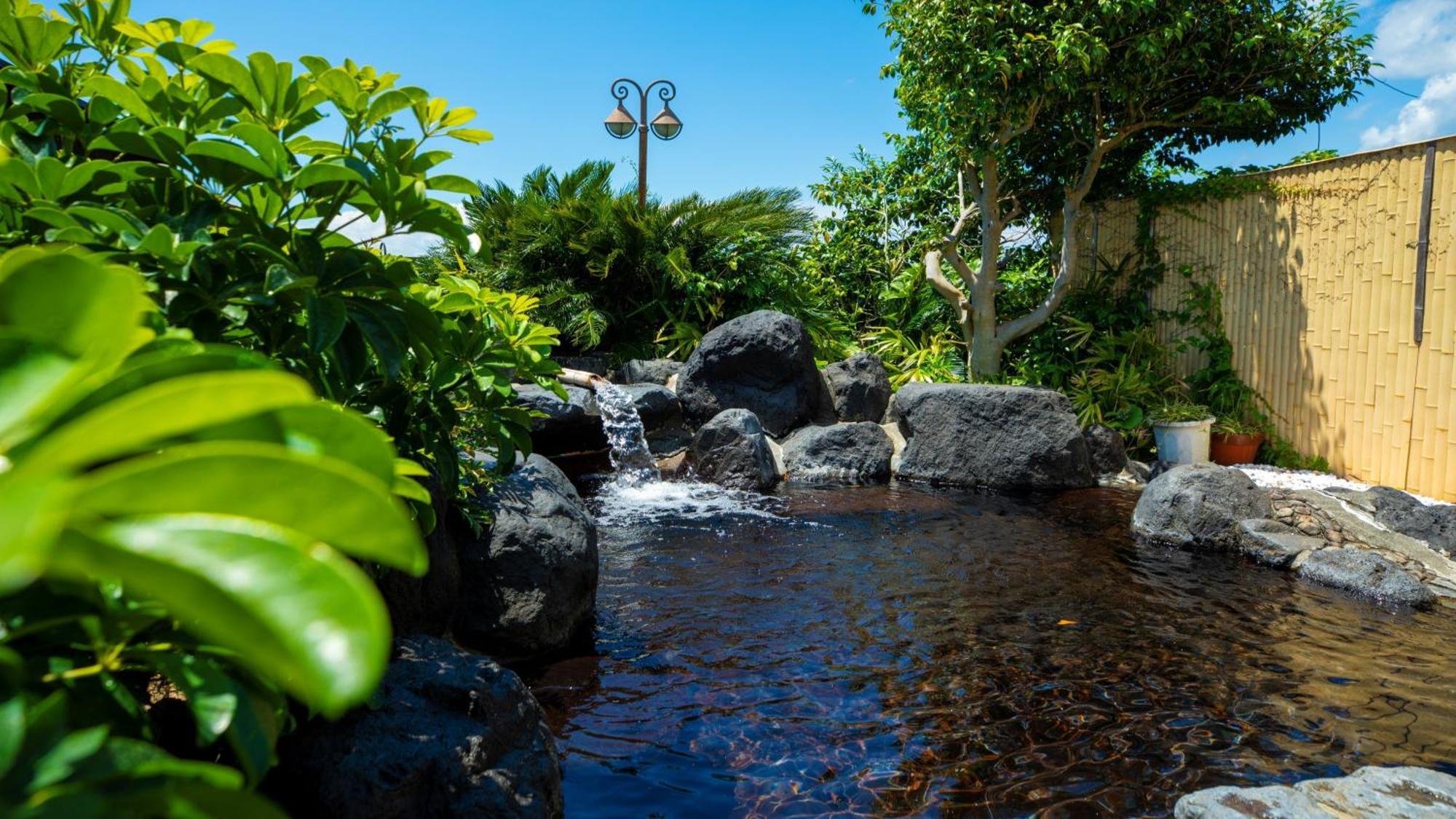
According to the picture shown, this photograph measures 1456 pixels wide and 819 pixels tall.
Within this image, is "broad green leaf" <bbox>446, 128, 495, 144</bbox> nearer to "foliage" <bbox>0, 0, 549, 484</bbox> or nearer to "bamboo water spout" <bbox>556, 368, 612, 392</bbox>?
"foliage" <bbox>0, 0, 549, 484</bbox>

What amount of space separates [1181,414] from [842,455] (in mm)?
3337

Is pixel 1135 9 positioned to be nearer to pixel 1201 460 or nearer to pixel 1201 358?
pixel 1201 358

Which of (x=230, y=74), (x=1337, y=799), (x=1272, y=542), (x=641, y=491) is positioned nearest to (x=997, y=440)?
(x=1272, y=542)

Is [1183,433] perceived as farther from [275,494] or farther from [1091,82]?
[275,494]

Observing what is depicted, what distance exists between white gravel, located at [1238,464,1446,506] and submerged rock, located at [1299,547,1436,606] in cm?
193

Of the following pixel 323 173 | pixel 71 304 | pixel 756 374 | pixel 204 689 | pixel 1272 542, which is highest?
pixel 323 173

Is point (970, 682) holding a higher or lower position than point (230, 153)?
lower

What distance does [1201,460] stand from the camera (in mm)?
9062

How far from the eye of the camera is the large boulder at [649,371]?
443 inches

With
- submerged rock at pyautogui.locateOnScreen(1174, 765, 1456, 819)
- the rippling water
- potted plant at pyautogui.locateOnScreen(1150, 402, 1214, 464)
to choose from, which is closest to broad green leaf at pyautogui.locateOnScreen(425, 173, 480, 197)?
the rippling water

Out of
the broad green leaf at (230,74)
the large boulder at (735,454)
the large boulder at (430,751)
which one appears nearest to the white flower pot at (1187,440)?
the large boulder at (735,454)

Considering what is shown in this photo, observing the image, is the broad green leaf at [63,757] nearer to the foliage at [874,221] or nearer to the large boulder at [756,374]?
the large boulder at [756,374]

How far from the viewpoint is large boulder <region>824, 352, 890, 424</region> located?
425 inches

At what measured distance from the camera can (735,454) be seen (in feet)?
28.7
